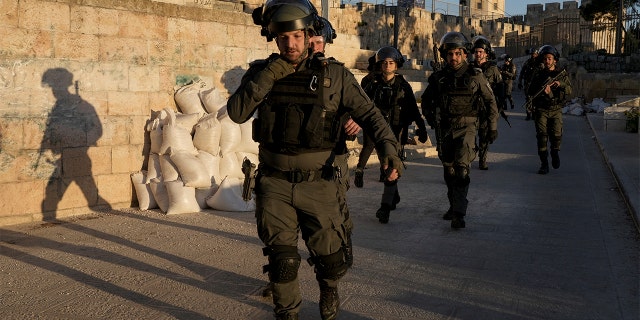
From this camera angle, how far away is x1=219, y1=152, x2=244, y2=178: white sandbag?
7336 mm

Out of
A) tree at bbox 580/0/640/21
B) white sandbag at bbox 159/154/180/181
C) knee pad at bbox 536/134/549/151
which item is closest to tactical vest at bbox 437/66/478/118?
white sandbag at bbox 159/154/180/181

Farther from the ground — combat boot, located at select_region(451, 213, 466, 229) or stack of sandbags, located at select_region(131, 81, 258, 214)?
stack of sandbags, located at select_region(131, 81, 258, 214)

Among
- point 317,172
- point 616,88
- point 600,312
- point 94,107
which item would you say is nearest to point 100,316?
point 317,172

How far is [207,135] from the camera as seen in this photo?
23.7 feet

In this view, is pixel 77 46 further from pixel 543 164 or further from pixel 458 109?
pixel 543 164

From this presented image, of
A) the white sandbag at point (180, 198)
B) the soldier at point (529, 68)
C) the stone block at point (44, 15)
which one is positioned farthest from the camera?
the soldier at point (529, 68)

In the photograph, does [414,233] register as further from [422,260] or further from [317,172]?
[317,172]

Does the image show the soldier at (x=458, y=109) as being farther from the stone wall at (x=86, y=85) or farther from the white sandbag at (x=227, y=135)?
the stone wall at (x=86, y=85)

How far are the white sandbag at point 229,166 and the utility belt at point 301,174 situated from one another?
370 centimetres

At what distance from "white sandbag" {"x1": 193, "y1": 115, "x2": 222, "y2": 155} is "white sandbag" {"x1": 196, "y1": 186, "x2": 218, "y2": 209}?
436mm

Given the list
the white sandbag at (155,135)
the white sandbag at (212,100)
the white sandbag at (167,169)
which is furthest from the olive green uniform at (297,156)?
the white sandbag at (212,100)

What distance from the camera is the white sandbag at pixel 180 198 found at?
679cm

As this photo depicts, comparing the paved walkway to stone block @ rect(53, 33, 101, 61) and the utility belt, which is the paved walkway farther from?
stone block @ rect(53, 33, 101, 61)

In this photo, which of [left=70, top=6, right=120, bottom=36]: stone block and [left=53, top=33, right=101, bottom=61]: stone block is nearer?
[left=53, top=33, right=101, bottom=61]: stone block
